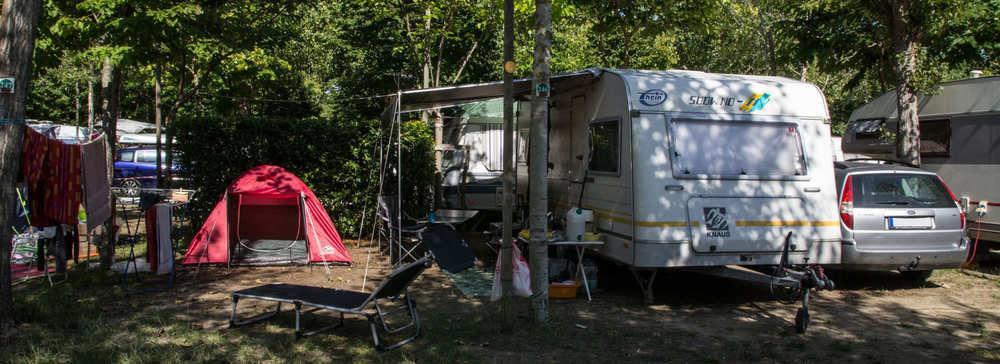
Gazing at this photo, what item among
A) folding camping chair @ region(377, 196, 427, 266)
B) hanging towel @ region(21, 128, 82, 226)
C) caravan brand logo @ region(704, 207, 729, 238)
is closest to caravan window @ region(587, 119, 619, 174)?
caravan brand logo @ region(704, 207, 729, 238)

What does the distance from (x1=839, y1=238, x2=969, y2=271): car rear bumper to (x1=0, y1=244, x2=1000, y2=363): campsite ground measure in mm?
387

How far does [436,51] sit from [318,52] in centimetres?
703

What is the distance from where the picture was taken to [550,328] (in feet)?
19.7

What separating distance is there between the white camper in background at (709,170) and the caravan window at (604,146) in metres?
0.01

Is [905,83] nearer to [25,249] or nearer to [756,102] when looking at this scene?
[756,102]

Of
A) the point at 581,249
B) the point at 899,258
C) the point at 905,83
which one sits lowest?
the point at 899,258

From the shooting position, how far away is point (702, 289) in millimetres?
8367

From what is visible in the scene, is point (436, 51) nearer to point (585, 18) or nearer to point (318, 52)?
point (585, 18)

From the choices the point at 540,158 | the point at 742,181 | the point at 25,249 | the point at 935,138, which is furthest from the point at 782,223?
the point at 25,249

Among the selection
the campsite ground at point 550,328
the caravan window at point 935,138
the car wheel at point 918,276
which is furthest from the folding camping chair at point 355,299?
the caravan window at point 935,138

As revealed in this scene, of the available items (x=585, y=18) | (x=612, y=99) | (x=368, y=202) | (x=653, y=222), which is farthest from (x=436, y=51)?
(x=653, y=222)

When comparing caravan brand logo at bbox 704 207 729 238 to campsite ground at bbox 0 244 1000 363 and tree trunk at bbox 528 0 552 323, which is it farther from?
tree trunk at bbox 528 0 552 323

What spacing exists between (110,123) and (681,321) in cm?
730

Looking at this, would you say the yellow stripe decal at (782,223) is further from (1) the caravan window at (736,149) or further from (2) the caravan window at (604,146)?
(2) the caravan window at (604,146)
